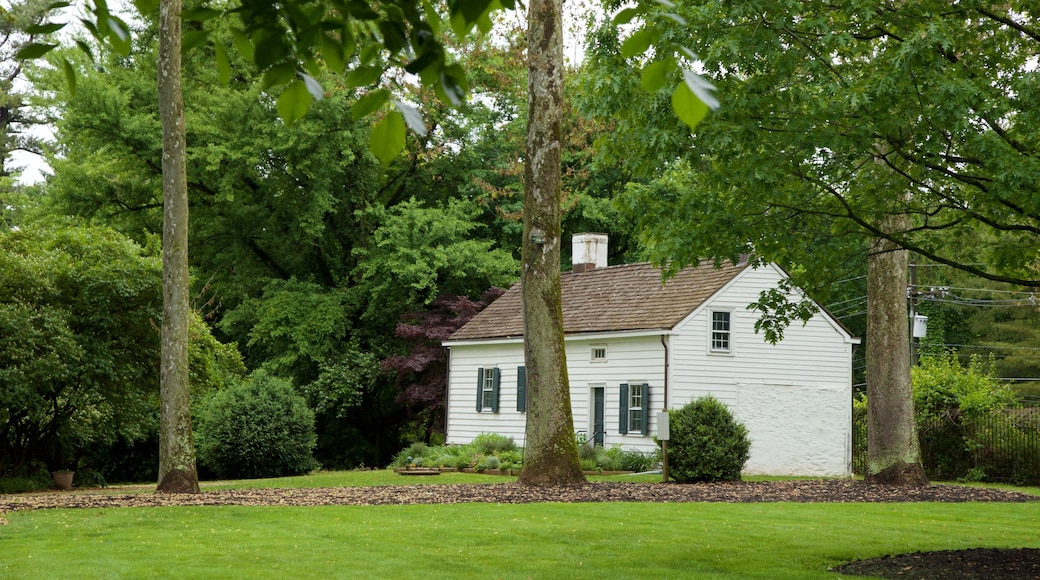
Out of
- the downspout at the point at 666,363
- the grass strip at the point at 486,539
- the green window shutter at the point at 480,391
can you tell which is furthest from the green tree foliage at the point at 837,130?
the green window shutter at the point at 480,391

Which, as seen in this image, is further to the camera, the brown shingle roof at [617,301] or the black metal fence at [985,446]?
the brown shingle roof at [617,301]

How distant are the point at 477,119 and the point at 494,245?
176 inches

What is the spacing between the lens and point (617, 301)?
28.2 meters

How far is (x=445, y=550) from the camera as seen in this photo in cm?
1030

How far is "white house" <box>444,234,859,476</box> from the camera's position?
25.9m

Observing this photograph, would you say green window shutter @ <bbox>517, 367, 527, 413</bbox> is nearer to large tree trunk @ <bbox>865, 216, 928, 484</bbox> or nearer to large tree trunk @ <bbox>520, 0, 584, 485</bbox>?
large tree trunk @ <bbox>865, 216, 928, 484</bbox>

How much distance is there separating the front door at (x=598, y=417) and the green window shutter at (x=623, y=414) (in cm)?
72

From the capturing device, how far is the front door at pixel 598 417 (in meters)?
27.1

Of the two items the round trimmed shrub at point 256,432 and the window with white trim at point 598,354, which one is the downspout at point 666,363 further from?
the round trimmed shrub at point 256,432

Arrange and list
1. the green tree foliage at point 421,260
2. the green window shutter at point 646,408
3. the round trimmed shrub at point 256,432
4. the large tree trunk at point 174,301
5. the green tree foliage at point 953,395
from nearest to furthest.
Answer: the large tree trunk at point 174,301, the green tree foliage at point 953,395, the green window shutter at point 646,408, the round trimmed shrub at point 256,432, the green tree foliage at point 421,260

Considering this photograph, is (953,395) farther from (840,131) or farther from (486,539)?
(840,131)

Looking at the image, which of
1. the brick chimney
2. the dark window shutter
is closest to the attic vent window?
the dark window shutter

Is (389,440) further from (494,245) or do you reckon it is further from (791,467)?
(791,467)

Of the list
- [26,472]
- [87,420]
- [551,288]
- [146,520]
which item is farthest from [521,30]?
[146,520]
